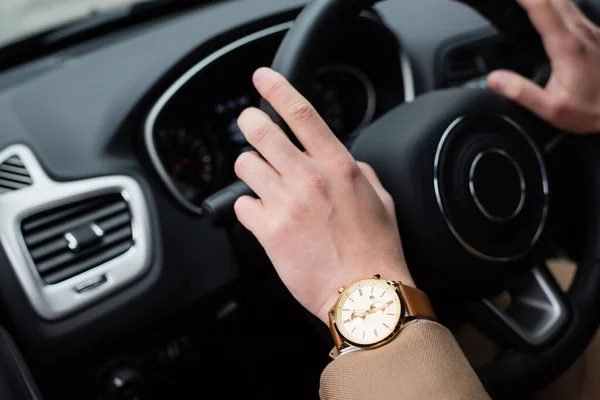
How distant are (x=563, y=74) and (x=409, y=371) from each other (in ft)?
2.06

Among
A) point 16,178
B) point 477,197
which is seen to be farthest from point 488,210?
point 16,178

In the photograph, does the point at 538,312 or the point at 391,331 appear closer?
the point at 391,331

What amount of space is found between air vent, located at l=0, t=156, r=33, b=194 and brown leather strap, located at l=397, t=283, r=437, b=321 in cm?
60

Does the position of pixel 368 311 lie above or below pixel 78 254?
below

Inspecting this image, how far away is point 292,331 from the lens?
144 centimetres

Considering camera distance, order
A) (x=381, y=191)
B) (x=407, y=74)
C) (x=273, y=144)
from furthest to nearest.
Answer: (x=407, y=74) → (x=381, y=191) → (x=273, y=144)

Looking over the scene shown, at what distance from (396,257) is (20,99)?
693 millimetres

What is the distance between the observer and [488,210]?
1.06 meters

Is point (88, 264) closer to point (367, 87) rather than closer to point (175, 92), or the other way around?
point (175, 92)

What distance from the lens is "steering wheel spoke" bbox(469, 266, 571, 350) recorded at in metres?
1.11

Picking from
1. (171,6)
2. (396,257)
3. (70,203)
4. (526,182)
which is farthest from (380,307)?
(171,6)

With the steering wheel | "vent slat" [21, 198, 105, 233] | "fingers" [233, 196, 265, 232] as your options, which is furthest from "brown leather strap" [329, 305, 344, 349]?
"vent slat" [21, 198, 105, 233]

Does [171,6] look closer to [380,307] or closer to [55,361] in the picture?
[55,361]

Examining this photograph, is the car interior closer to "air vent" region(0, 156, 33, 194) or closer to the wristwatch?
"air vent" region(0, 156, 33, 194)
